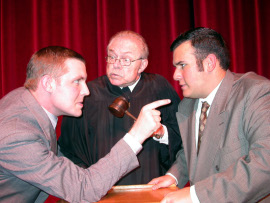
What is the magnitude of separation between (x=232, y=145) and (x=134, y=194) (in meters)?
0.62

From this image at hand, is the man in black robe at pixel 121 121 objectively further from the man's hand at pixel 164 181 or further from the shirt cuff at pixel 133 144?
the shirt cuff at pixel 133 144

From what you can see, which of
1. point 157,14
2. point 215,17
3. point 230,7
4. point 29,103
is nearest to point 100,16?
point 157,14

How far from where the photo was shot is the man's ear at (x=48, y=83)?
1547mm

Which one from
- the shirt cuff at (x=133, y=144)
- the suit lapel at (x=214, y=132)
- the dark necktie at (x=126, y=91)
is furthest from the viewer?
the dark necktie at (x=126, y=91)

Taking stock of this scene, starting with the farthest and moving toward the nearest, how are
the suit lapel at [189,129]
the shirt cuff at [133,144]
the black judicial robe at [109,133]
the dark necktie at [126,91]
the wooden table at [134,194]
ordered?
1. the dark necktie at [126,91]
2. the black judicial robe at [109,133]
3. the suit lapel at [189,129]
4. the shirt cuff at [133,144]
5. the wooden table at [134,194]

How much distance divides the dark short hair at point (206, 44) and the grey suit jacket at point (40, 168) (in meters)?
0.92

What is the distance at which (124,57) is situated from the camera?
6.90ft

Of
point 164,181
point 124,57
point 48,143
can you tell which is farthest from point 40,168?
point 124,57

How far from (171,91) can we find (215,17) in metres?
1.64

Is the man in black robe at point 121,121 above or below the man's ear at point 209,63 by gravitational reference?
below

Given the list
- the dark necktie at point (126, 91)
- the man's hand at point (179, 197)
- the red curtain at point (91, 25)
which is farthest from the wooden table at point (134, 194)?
the red curtain at point (91, 25)

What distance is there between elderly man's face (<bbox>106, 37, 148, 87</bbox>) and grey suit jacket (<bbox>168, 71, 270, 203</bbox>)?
20.5 inches

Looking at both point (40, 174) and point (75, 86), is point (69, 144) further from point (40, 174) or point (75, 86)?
point (40, 174)

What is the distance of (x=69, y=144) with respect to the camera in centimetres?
203
